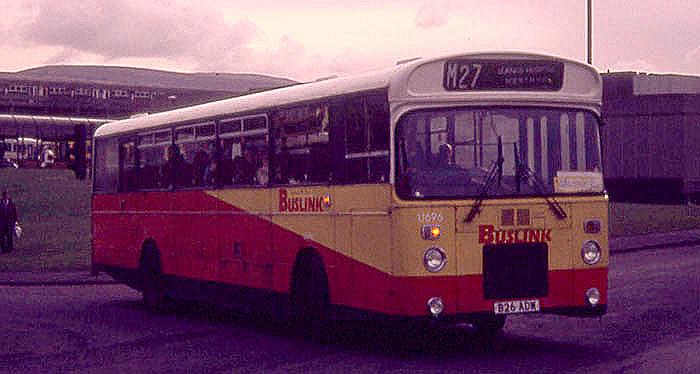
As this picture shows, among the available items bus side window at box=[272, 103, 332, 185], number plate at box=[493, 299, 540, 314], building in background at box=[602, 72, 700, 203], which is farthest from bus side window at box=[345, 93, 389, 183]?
building in background at box=[602, 72, 700, 203]

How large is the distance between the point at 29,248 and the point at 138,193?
19333mm

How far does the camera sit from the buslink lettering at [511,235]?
1359 centimetres

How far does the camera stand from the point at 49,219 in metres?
54.8

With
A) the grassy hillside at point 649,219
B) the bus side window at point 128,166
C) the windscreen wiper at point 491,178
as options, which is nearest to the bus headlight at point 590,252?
the windscreen wiper at point 491,178

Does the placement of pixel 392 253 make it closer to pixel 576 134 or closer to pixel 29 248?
pixel 576 134

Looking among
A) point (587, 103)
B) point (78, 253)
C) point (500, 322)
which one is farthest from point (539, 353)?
point (78, 253)

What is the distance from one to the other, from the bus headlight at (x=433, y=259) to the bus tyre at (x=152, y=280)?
833 cm

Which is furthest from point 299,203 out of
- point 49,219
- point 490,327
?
point 49,219

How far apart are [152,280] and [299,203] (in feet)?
19.8

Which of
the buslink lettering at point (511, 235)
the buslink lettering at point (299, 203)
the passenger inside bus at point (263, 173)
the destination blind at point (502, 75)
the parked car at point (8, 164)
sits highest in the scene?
the parked car at point (8, 164)

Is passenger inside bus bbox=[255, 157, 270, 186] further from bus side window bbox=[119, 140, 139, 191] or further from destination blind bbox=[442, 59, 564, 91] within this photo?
bus side window bbox=[119, 140, 139, 191]

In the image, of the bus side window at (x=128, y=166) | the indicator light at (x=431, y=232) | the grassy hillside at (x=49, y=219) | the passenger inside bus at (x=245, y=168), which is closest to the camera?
the indicator light at (x=431, y=232)

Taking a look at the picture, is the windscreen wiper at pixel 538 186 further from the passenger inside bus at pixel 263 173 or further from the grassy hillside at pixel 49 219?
the grassy hillside at pixel 49 219

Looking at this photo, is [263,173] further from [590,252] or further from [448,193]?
[590,252]
